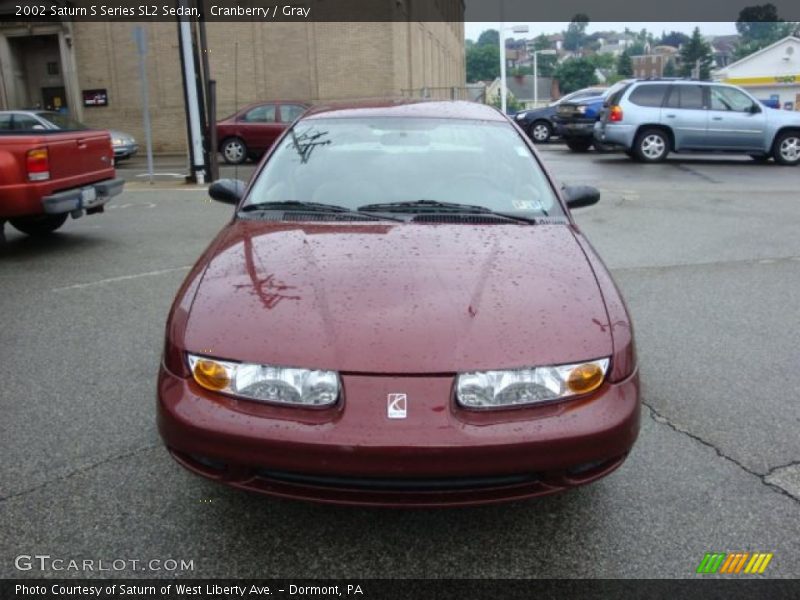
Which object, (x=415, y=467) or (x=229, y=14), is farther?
(x=229, y=14)

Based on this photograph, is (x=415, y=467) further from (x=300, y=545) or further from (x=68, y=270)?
(x=68, y=270)

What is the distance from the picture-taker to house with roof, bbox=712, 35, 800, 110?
59.8 meters

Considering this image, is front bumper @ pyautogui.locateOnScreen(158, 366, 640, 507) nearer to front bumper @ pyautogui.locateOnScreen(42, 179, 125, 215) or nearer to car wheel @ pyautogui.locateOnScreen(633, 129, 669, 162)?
front bumper @ pyautogui.locateOnScreen(42, 179, 125, 215)

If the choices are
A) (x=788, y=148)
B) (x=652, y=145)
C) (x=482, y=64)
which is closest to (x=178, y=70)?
(x=652, y=145)

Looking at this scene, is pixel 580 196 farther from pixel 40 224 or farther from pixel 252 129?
pixel 252 129

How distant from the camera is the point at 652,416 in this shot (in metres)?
3.70

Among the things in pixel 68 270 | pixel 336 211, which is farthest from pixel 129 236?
pixel 336 211

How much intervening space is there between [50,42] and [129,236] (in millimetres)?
20010

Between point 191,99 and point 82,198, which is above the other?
point 191,99

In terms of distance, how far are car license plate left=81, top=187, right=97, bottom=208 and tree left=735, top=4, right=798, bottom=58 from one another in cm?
10546

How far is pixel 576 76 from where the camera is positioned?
9144 centimetres

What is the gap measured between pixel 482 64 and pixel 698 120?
96.2 metres

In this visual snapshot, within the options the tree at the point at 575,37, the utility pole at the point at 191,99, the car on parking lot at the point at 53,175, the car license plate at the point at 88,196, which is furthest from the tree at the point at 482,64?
the car license plate at the point at 88,196

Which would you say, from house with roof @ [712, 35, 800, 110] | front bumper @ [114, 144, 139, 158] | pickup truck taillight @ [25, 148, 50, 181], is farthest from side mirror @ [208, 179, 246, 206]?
house with roof @ [712, 35, 800, 110]
